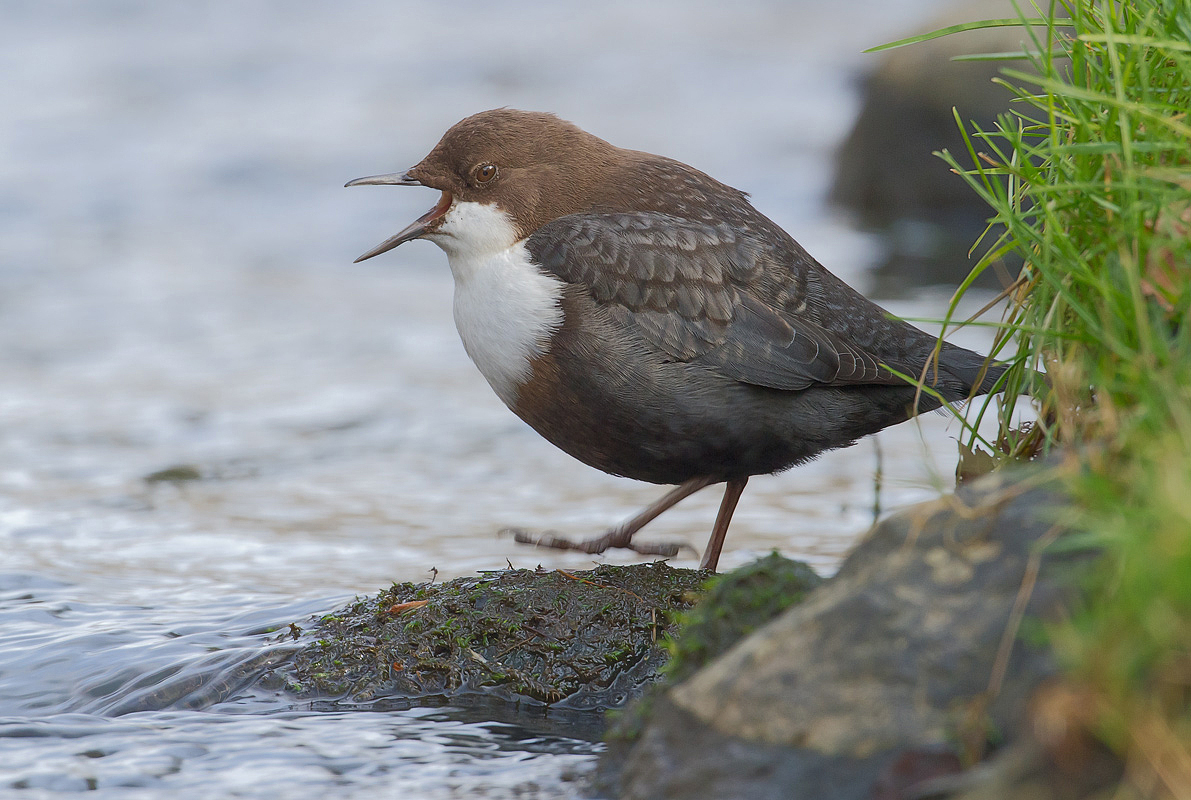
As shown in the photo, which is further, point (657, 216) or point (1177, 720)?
point (657, 216)

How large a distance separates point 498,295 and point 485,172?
469mm

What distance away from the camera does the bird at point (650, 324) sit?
374cm

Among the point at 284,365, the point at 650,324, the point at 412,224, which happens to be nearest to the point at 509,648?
the point at 650,324

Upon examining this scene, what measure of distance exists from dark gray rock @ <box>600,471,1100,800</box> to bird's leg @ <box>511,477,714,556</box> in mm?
1645

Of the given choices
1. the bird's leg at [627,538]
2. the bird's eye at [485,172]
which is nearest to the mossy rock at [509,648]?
the bird's leg at [627,538]

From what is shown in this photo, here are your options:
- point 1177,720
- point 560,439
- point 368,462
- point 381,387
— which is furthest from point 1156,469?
point 381,387

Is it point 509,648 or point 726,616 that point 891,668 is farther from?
point 509,648

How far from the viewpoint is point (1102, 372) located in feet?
7.42

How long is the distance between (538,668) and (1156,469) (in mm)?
1883

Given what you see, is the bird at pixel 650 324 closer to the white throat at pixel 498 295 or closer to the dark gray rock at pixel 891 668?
the white throat at pixel 498 295

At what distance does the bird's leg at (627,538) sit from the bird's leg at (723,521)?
0.48 feet

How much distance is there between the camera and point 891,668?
1.98 m

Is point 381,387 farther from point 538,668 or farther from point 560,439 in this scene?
point 538,668

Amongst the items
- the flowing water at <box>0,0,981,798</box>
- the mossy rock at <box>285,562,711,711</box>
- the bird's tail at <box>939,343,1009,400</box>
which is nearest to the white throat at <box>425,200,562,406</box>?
the mossy rock at <box>285,562,711,711</box>
